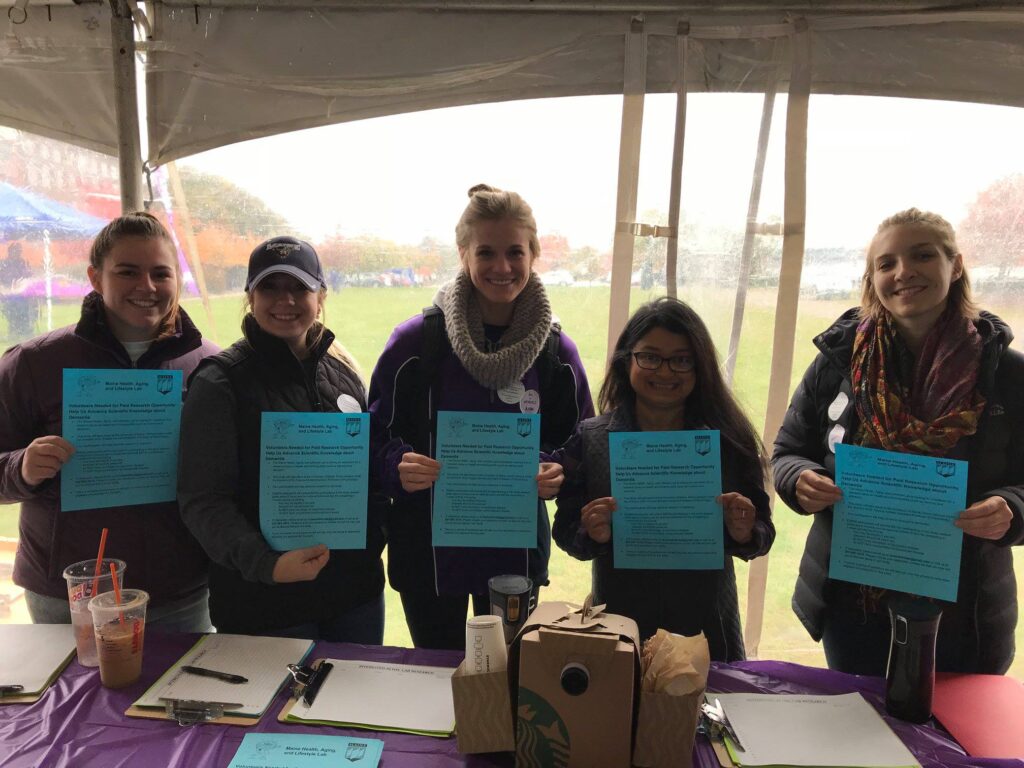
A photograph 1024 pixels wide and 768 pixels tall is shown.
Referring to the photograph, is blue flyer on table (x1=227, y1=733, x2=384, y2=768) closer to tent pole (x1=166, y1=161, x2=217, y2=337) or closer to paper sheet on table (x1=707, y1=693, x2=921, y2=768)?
paper sheet on table (x1=707, y1=693, x2=921, y2=768)

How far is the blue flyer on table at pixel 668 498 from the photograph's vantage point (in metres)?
1.76

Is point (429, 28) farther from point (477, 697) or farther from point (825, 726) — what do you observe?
point (825, 726)

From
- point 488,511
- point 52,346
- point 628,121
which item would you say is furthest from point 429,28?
point 488,511

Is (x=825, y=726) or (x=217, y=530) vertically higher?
(x=217, y=530)

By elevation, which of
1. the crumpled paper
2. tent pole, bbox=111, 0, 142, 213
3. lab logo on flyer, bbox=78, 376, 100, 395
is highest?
tent pole, bbox=111, 0, 142, 213

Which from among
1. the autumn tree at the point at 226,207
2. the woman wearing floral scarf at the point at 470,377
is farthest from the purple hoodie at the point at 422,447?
the autumn tree at the point at 226,207

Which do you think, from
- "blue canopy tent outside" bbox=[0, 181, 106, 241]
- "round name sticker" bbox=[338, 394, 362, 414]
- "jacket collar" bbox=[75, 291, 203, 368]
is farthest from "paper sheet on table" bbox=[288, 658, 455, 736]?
"blue canopy tent outside" bbox=[0, 181, 106, 241]

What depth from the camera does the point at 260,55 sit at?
9.49 ft

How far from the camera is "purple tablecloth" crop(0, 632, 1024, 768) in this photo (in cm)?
130

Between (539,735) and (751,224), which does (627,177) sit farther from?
(539,735)

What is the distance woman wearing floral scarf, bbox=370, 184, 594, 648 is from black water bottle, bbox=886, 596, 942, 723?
1.03 metres

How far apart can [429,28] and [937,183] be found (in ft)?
7.74

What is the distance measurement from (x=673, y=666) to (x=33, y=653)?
1546 millimetres

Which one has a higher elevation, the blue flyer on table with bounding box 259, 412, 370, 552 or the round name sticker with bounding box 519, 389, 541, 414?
the round name sticker with bounding box 519, 389, 541, 414
